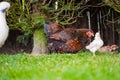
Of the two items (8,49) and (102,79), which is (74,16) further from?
(102,79)

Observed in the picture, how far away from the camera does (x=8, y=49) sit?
12.6 metres

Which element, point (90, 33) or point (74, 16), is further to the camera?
point (74, 16)

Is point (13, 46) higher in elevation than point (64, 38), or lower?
lower

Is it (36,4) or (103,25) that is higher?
(36,4)

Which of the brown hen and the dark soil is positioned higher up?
the brown hen

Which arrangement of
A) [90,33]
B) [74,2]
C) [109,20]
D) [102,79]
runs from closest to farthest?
[102,79]
[90,33]
[74,2]
[109,20]

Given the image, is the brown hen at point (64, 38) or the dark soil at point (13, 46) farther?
the dark soil at point (13, 46)

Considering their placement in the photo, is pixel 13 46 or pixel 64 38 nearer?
pixel 64 38

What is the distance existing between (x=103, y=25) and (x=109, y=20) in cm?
26

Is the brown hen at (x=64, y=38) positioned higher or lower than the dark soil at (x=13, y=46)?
higher

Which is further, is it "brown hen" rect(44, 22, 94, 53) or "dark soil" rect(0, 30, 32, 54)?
"dark soil" rect(0, 30, 32, 54)

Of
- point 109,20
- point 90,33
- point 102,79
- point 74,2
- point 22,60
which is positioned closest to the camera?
point 102,79

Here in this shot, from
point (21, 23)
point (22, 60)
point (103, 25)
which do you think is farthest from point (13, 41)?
point (22, 60)

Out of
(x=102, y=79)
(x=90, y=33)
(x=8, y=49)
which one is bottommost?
(x=8, y=49)
